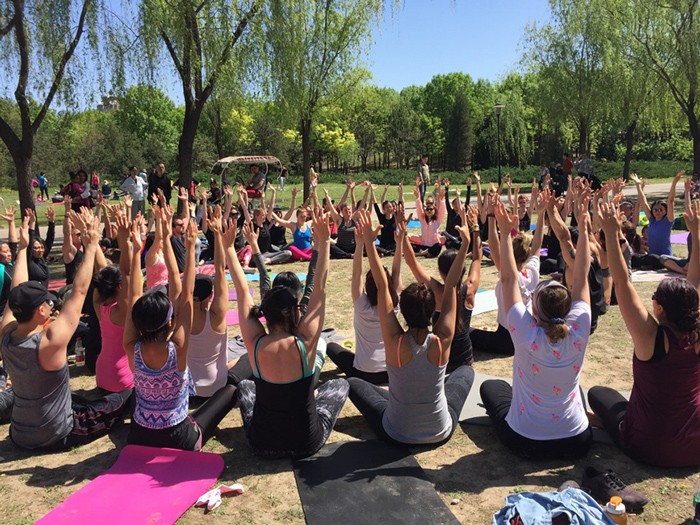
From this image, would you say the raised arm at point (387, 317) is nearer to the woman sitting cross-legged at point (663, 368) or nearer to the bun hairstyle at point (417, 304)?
the bun hairstyle at point (417, 304)

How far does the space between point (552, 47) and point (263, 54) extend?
1808 cm

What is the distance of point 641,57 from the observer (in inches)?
894

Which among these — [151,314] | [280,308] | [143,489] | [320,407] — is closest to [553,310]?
[280,308]

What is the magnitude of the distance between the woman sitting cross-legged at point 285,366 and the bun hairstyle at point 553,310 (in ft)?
4.85

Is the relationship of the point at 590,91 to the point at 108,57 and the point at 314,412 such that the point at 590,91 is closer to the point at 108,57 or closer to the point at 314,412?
the point at 108,57

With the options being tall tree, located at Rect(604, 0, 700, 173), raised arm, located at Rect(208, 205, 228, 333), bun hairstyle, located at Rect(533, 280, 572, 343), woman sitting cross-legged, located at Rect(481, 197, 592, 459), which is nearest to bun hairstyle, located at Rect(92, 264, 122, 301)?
raised arm, located at Rect(208, 205, 228, 333)

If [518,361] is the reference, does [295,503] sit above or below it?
below

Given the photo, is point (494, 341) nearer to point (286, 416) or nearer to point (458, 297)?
point (458, 297)

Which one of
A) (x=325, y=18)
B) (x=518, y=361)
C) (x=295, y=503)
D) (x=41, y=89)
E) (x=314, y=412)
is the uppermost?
(x=325, y=18)

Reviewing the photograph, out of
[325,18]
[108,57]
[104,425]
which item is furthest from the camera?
[325,18]

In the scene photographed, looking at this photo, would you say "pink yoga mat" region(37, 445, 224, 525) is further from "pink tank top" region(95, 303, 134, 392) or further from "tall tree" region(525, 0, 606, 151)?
"tall tree" region(525, 0, 606, 151)

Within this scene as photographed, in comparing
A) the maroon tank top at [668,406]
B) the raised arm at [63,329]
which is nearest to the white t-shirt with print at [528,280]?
the maroon tank top at [668,406]

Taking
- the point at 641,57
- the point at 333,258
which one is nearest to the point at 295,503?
the point at 333,258

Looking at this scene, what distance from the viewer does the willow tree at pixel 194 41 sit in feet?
45.8
